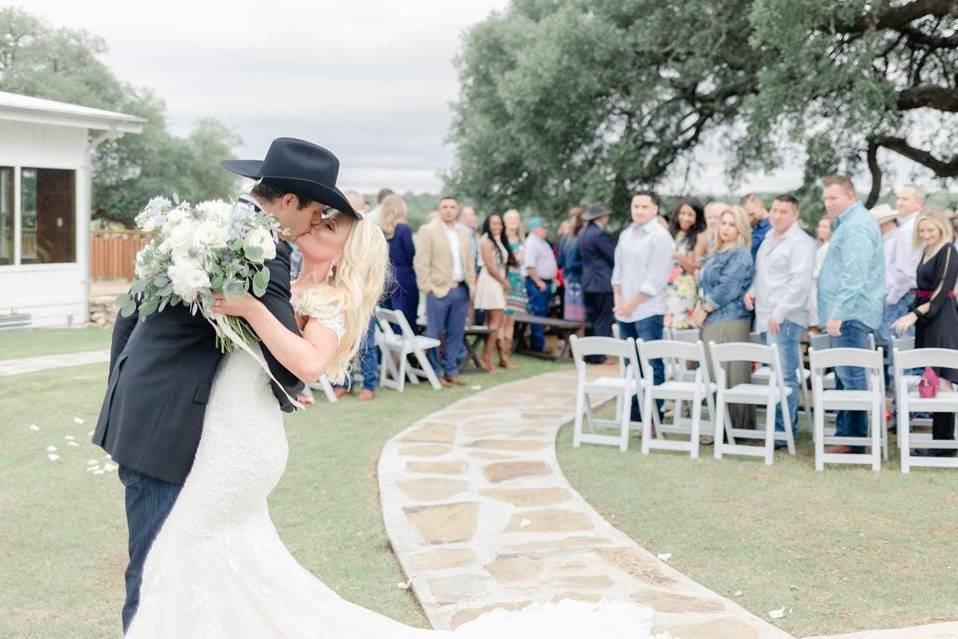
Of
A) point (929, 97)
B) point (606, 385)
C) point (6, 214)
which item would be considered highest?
point (929, 97)

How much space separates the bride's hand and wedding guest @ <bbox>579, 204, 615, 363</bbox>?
10.4 meters

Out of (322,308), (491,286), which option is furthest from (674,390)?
(322,308)

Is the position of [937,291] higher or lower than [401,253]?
lower

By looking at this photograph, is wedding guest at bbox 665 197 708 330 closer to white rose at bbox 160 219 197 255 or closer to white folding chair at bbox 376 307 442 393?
white folding chair at bbox 376 307 442 393

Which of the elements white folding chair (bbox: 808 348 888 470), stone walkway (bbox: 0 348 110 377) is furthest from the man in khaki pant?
white folding chair (bbox: 808 348 888 470)

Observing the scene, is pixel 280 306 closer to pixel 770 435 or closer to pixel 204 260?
pixel 204 260

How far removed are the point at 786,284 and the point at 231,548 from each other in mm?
6006

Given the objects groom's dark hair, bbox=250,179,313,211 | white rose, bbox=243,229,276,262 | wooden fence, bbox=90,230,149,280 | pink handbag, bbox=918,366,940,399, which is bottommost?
pink handbag, bbox=918,366,940,399

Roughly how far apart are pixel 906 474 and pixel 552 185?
40.1 feet

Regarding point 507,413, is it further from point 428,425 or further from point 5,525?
point 5,525

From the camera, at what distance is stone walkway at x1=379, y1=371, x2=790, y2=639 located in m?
4.35

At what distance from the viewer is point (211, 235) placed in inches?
103

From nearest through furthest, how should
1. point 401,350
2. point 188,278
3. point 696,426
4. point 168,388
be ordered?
point 188,278
point 168,388
point 696,426
point 401,350

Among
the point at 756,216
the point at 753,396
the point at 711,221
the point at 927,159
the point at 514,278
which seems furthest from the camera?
the point at 927,159
